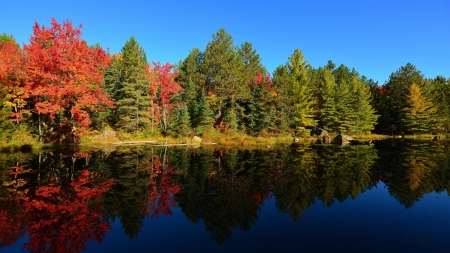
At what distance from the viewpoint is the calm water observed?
679 centimetres

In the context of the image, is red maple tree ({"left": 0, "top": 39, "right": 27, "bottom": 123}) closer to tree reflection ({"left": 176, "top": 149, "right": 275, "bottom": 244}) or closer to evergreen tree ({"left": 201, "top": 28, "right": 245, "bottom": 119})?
tree reflection ({"left": 176, "top": 149, "right": 275, "bottom": 244})

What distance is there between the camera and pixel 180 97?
4178cm

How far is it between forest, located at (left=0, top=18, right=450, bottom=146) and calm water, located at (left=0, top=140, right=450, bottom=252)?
13845 mm

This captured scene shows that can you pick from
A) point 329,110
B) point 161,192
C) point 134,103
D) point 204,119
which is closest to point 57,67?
point 134,103

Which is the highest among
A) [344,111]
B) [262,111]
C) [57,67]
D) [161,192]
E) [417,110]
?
[57,67]

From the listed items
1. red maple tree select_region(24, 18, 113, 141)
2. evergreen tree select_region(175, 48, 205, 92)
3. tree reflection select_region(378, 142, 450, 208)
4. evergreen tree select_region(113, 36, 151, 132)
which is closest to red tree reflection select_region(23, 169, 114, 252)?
tree reflection select_region(378, 142, 450, 208)

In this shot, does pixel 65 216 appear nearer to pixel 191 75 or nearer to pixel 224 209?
pixel 224 209

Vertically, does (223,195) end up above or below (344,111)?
below

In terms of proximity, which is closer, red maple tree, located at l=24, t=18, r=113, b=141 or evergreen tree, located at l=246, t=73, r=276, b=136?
red maple tree, located at l=24, t=18, r=113, b=141

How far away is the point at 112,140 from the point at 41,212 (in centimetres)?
2635

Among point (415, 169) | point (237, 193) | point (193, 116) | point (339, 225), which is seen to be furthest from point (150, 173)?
point (193, 116)

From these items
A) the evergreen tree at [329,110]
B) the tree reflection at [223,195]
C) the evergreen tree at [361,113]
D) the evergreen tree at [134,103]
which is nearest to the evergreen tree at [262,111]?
the evergreen tree at [329,110]

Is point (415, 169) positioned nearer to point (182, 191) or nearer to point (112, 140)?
point (182, 191)

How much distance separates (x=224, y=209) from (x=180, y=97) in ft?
112
